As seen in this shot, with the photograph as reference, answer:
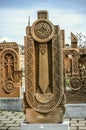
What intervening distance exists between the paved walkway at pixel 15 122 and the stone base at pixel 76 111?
12.8 inches

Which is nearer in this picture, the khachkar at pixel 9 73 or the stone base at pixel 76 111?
the stone base at pixel 76 111

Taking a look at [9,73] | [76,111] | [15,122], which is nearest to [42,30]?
[15,122]

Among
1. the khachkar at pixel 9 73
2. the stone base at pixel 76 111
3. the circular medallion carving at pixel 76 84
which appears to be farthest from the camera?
the khachkar at pixel 9 73

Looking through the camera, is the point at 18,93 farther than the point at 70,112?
Yes

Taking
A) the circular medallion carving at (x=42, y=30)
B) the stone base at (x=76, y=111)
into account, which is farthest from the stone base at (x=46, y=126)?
the stone base at (x=76, y=111)

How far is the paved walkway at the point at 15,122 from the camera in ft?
30.1

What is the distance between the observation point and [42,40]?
7.42 m

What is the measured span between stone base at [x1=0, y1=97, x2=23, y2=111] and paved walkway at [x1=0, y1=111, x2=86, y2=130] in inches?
19.2

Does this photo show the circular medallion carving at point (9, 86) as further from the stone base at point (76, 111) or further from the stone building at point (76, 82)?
the stone base at point (76, 111)

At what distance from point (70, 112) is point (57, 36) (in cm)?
387

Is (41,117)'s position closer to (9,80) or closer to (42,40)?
(42,40)

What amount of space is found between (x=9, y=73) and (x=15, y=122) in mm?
2758

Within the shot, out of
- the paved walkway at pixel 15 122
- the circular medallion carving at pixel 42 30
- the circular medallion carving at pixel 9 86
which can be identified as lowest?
the paved walkway at pixel 15 122

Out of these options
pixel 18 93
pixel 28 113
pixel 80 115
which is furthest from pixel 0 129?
pixel 18 93
